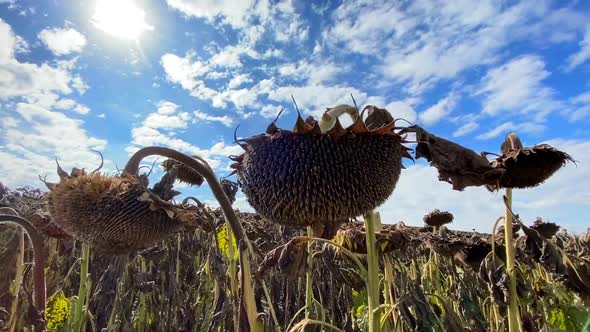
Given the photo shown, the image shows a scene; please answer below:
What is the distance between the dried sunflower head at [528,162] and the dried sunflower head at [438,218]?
207cm

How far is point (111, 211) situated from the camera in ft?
6.87

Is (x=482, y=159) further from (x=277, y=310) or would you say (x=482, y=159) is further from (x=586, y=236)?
(x=586, y=236)

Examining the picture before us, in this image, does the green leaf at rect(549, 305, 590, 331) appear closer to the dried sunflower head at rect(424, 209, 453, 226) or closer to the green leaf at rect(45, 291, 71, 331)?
the dried sunflower head at rect(424, 209, 453, 226)

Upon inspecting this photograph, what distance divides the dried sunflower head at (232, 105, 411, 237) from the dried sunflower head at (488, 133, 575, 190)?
3.79 ft

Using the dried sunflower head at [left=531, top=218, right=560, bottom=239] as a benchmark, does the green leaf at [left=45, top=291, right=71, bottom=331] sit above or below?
below

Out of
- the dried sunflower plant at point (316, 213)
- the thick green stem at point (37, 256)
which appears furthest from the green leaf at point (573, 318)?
the thick green stem at point (37, 256)

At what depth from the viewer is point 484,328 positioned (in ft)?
9.86

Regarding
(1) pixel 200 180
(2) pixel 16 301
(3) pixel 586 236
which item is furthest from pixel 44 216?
(3) pixel 586 236

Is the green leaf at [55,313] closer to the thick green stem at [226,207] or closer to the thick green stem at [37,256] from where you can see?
the thick green stem at [37,256]

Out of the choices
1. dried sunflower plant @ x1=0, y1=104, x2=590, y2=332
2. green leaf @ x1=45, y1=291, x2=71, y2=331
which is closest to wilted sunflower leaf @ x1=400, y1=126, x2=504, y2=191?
dried sunflower plant @ x1=0, y1=104, x2=590, y2=332

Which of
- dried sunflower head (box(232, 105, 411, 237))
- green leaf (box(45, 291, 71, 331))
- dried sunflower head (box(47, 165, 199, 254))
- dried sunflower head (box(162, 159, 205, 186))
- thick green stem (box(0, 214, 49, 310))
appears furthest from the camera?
green leaf (box(45, 291, 71, 331))

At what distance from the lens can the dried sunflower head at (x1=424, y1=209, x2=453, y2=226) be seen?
469 cm

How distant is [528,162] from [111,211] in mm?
2336

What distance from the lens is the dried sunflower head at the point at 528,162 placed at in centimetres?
255
